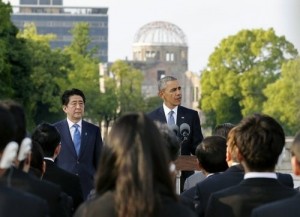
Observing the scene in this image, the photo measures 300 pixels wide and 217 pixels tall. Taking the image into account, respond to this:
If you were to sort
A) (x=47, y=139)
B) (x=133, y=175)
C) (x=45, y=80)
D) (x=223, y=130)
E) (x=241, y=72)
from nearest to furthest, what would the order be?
1. (x=133, y=175)
2. (x=47, y=139)
3. (x=223, y=130)
4. (x=45, y=80)
5. (x=241, y=72)

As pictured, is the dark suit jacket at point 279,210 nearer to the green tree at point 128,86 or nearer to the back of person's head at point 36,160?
the back of person's head at point 36,160

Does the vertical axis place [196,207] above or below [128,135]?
below

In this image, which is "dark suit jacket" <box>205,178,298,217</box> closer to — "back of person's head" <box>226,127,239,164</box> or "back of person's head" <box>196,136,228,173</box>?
"back of person's head" <box>226,127,239,164</box>

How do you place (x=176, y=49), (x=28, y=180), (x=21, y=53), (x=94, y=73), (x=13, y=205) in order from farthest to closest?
1. (x=176, y=49)
2. (x=94, y=73)
3. (x=21, y=53)
4. (x=28, y=180)
5. (x=13, y=205)

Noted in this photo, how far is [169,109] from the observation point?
14.5 m

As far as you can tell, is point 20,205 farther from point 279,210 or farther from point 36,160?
point 36,160

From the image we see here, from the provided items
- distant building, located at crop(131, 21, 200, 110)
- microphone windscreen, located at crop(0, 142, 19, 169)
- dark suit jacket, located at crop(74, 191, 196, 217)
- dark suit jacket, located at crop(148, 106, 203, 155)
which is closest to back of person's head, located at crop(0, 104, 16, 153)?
microphone windscreen, located at crop(0, 142, 19, 169)

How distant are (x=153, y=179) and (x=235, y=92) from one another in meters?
76.8

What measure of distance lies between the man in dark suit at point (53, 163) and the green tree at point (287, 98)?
206 ft

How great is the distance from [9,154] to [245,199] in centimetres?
146

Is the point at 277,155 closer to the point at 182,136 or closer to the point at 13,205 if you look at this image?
the point at 13,205

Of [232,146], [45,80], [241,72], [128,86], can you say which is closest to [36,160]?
[232,146]

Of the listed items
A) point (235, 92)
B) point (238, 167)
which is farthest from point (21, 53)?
point (238, 167)

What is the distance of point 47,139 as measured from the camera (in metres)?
10.1
